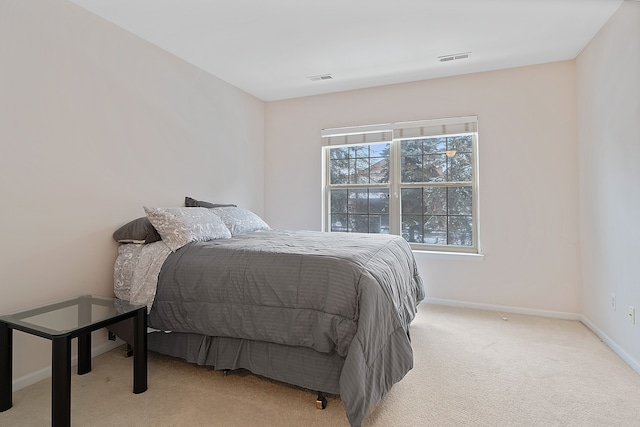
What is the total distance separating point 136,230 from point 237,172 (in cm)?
167

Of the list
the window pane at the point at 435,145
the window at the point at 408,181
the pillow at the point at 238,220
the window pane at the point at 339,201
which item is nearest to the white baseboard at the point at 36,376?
the pillow at the point at 238,220

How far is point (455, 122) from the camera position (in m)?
3.50

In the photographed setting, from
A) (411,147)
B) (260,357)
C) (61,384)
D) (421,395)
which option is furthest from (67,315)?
(411,147)

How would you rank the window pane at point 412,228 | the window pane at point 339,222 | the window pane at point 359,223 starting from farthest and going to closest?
the window pane at point 339,222 → the window pane at point 359,223 → the window pane at point 412,228

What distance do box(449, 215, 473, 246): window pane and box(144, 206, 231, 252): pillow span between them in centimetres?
249

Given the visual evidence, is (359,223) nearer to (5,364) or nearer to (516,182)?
(516,182)

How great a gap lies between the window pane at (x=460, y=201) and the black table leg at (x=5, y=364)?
3.72 meters

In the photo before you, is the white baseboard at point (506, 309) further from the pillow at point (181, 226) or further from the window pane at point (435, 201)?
the pillow at point (181, 226)

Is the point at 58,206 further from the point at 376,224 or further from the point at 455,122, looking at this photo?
the point at 455,122

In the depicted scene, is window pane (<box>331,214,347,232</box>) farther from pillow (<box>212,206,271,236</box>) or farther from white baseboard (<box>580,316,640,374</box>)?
white baseboard (<box>580,316,640,374</box>)

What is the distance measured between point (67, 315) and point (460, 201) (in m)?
3.53

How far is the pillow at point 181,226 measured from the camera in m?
2.31

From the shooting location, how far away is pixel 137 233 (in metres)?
2.40

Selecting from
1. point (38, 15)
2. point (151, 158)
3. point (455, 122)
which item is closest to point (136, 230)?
point (151, 158)
